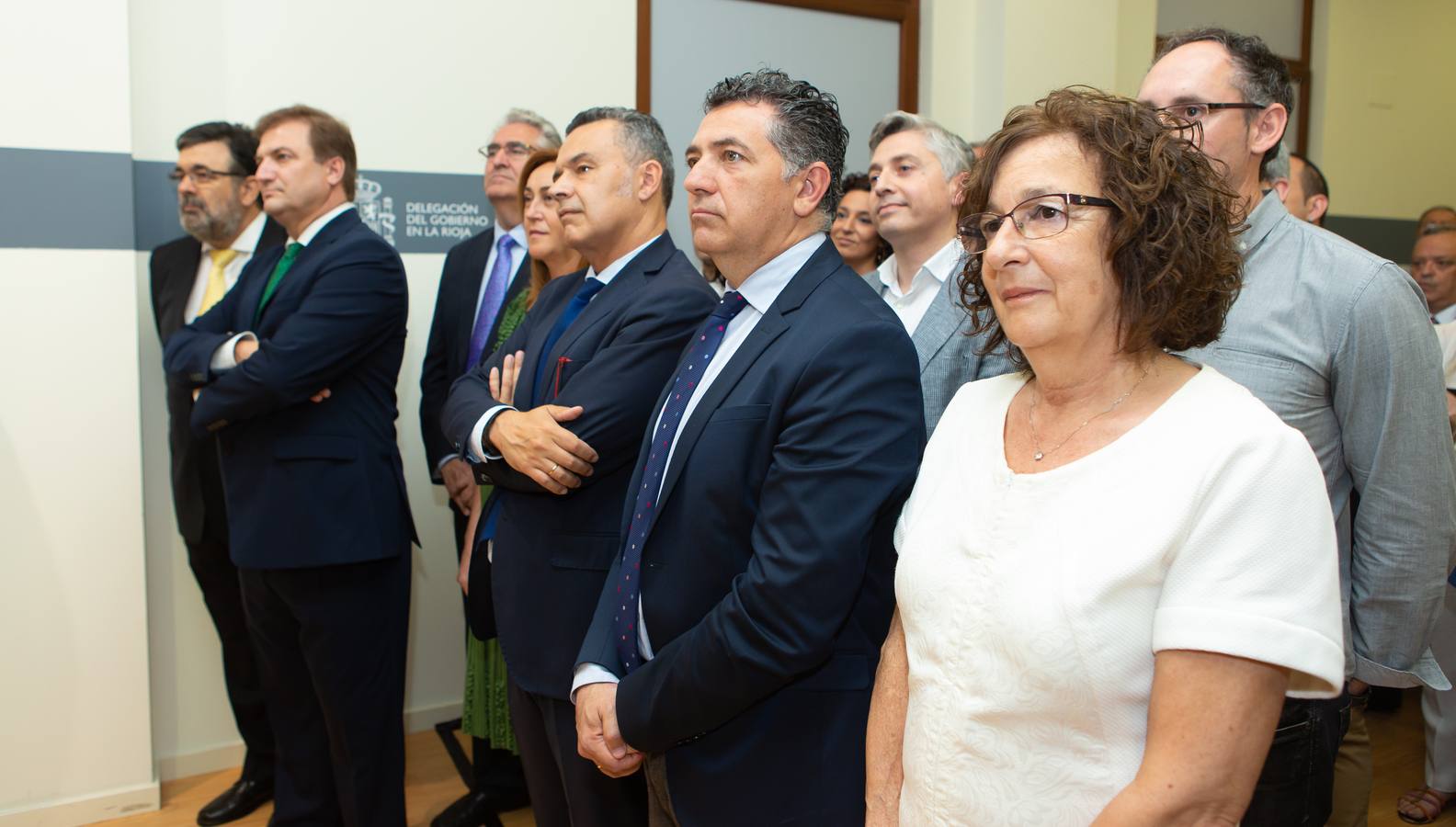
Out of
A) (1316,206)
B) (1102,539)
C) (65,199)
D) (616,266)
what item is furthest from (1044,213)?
(1316,206)

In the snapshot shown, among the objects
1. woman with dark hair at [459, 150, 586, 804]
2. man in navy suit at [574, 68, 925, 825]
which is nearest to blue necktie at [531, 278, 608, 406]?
woman with dark hair at [459, 150, 586, 804]

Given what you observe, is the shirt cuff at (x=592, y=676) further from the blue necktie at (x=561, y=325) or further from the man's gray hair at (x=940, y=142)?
the man's gray hair at (x=940, y=142)

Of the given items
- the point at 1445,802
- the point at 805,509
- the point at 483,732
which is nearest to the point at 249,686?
the point at 483,732

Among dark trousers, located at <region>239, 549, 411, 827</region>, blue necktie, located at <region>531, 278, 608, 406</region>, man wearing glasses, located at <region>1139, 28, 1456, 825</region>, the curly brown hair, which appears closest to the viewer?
the curly brown hair

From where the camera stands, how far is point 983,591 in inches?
44.4

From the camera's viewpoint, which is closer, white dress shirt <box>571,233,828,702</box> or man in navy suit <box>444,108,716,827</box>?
white dress shirt <box>571,233,828,702</box>

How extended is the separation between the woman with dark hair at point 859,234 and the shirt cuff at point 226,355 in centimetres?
177

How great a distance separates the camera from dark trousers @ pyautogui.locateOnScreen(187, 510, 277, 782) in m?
3.14

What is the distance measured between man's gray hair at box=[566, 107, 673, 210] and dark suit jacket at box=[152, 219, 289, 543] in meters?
1.32

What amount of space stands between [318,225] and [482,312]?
2.00 feet

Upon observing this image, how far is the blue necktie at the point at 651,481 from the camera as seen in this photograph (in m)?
1.56

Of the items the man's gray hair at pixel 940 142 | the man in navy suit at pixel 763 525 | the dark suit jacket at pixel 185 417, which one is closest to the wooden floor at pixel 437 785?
the dark suit jacket at pixel 185 417

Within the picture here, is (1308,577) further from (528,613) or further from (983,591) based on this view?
(528,613)

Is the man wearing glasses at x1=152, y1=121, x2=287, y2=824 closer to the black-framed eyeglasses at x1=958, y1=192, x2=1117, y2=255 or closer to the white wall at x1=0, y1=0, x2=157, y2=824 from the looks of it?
the white wall at x1=0, y1=0, x2=157, y2=824
